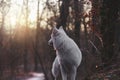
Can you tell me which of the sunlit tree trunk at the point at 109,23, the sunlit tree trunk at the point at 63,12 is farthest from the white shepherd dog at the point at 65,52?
the sunlit tree trunk at the point at 63,12

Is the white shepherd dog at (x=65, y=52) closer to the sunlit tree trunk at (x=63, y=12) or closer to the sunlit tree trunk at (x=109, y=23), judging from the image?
the sunlit tree trunk at (x=109, y=23)

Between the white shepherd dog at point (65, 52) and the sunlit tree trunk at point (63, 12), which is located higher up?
the white shepherd dog at point (65, 52)

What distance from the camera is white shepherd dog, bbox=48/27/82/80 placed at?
9.01m

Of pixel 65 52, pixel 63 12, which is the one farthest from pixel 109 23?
pixel 63 12

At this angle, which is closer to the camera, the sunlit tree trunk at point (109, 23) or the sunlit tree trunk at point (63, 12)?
the sunlit tree trunk at point (109, 23)

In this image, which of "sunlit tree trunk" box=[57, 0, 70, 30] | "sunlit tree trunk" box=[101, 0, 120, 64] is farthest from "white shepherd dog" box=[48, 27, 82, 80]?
"sunlit tree trunk" box=[57, 0, 70, 30]

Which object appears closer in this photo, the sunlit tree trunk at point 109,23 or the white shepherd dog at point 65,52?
the white shepherd dog at point 65,52

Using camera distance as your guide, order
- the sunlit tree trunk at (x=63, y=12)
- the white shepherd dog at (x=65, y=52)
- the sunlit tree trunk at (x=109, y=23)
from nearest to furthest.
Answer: the white shepherd dog at (x=65, y=52) → the sunlit tree trunk at (x=109, y=23) → the sunlit tree trunk at (x=63, y=12)

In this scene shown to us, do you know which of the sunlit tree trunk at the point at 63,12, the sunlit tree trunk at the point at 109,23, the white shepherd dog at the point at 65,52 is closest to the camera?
the white shepherd dog at the point at 65,52

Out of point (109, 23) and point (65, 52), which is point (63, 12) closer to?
point (109, 23)

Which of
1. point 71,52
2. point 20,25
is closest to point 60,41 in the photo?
point 71,52

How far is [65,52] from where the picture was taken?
363 inches

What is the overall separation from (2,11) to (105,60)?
28.6 metres

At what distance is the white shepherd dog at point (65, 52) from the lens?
901cm
